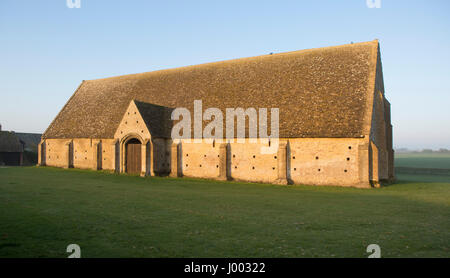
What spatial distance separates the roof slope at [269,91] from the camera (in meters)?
25.7

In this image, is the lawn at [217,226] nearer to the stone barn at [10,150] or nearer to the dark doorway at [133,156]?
the dark doorway at [133,156]

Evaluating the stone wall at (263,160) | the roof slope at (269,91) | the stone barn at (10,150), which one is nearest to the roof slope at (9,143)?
the stone barn at (10,150)

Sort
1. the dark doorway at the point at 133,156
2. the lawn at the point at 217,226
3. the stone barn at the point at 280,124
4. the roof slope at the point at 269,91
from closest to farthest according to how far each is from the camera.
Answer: the lawn at the point at 217,226 → the stone barn at the point at 280,124 → the roof slope at the point at 269,91 → the dark doorway at the point at 133,156

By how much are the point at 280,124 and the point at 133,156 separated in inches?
637

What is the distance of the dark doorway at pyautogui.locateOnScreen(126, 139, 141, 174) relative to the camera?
3256 cm

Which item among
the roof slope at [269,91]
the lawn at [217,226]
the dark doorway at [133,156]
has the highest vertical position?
the roof slope at [269,91]

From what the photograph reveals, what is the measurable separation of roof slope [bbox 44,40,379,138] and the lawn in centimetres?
1014

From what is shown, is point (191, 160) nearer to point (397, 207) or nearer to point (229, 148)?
point (229, 148)

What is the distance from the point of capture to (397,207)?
1513 cm

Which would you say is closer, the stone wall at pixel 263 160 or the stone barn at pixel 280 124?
the stone wall at pixel 263 160

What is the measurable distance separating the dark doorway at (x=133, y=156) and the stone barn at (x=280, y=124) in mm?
108

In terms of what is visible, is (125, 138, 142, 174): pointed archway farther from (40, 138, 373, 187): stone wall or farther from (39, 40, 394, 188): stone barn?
(40, 138, 373, 187): stone wall

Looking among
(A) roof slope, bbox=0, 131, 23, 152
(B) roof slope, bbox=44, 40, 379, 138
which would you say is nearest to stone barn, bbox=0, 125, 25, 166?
(A) roof slope, bbox=0, 131, 23, 152

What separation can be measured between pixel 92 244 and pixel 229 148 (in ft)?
68.4
